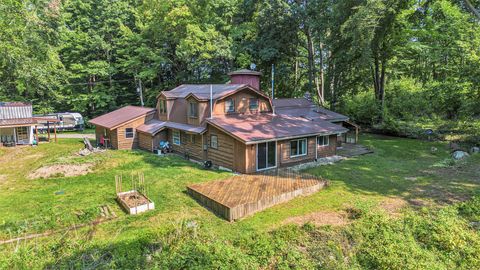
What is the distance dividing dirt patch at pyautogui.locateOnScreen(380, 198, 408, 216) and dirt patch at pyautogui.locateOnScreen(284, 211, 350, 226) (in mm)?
1553

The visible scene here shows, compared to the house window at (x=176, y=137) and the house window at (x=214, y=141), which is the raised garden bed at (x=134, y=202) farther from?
the house window at (x=176, y=137)

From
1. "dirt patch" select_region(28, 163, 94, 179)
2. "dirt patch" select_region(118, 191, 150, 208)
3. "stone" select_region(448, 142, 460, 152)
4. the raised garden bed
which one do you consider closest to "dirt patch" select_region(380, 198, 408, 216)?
the raised garden bed

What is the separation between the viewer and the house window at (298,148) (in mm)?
15992

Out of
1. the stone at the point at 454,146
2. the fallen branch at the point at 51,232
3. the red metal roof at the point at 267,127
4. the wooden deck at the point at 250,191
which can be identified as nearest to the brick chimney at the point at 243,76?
the red metal roof at the point at 267,127

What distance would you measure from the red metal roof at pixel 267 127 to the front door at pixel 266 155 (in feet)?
1.84

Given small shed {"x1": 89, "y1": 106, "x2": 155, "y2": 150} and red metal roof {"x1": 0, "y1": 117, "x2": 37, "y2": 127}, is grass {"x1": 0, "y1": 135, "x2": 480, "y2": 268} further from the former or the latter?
red metal roof {"x1": 0, "y1": 117, "x2": 37, "y2": 127}

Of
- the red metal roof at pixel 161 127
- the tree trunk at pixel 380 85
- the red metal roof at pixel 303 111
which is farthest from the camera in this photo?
the tree trunk at pixel 380 85

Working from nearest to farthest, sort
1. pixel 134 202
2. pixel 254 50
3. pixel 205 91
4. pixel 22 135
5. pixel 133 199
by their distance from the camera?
pixel 134 202 → pixel 133 199 → pixel 205 91 → pixel 22 135 → pixel 254 50

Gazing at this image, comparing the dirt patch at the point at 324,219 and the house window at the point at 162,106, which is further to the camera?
the house window at the point at 162,106

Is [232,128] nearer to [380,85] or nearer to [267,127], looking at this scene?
[267,127]

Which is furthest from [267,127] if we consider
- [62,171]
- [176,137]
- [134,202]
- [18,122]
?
[18,122]

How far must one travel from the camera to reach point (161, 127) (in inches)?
768

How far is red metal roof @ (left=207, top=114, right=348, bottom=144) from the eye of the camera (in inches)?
569

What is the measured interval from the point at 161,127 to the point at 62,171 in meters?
6.44
